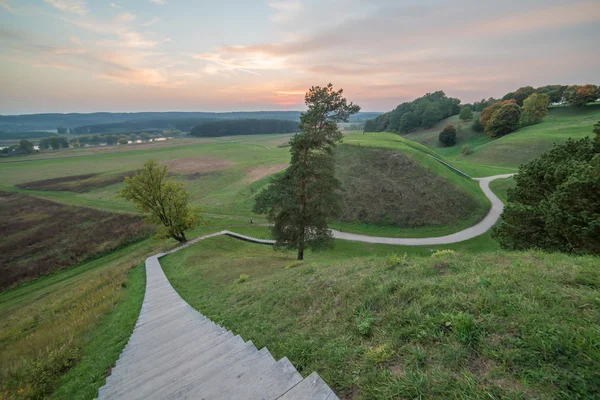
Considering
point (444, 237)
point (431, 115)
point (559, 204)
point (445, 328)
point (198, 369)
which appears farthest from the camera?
point (431, 115)

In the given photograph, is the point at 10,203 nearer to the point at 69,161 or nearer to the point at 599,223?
the point at 69,161

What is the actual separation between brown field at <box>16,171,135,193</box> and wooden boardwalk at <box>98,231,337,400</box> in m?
68.6

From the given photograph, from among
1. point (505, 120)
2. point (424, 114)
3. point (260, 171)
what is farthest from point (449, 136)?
point (260, 171)

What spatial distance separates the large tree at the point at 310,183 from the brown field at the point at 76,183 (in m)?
63.3

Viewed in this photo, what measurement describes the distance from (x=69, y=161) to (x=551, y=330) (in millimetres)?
139442

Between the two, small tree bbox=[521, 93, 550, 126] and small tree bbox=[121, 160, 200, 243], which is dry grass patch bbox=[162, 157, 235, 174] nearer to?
small tree bbox=[121, 160, 200, 243]

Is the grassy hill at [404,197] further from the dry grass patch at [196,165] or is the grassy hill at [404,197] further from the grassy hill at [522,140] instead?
the dry grass patch at [196,165]

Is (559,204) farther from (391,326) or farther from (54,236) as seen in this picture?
(54,236)

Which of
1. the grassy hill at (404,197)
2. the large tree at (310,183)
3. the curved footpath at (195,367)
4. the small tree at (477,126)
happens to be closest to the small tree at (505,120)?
the small tree at (477,126)

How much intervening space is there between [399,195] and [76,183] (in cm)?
8122

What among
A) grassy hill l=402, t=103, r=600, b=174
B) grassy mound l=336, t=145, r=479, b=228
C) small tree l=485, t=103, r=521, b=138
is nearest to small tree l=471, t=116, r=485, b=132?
grassy hill l=402, t=103, r=600, b=174

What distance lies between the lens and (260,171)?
191 feet

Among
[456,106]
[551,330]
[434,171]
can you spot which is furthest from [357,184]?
[456,106]

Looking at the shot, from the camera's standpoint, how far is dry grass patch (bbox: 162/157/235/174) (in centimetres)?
6844
